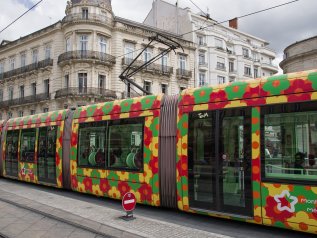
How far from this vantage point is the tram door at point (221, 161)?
695 cm

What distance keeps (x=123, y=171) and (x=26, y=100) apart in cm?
3711

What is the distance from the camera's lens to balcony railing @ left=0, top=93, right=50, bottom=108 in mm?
41138

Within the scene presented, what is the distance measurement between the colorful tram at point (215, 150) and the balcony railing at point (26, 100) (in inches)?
1237

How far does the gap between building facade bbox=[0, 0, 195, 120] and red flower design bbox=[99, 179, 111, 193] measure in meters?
24.2

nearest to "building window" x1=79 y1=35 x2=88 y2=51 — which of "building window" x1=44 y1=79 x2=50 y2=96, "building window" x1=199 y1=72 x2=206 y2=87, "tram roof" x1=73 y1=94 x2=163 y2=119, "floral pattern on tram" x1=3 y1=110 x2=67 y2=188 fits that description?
"building window" x1=44 y1=79 x2=50 y2=96

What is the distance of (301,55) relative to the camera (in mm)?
17766

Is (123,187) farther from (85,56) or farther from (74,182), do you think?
(85,56)

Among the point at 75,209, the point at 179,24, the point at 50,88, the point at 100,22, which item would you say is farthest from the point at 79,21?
the point at 75,209

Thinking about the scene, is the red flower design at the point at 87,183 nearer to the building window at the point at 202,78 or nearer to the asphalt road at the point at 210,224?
the asphalt road at the point at 210,224

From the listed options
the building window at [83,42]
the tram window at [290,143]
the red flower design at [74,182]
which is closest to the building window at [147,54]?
the building window at [83,42]

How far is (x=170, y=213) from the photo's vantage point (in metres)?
8.80

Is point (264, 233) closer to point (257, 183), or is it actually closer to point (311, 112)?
point (257, 183)

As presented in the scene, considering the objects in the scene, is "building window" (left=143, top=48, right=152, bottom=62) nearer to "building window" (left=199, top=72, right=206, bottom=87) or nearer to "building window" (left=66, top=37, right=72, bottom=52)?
"building window" (left=66, top=37, right=72, bottom=52)

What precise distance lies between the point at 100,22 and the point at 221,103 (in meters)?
32.9
